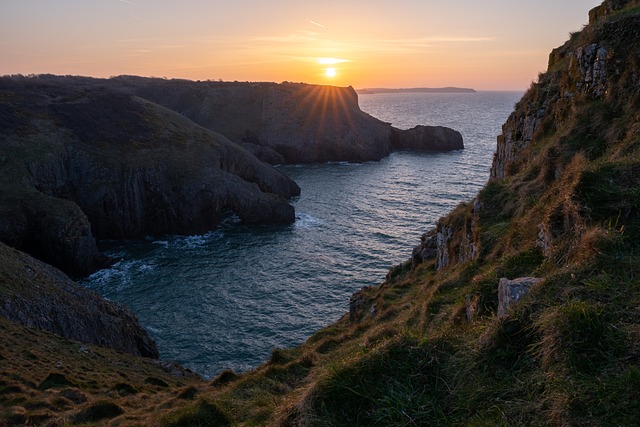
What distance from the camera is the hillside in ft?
22.9

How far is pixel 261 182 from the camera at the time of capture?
79812mm

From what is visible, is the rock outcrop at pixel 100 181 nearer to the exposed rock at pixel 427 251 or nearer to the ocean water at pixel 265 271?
the ocean water at pixel 265 271

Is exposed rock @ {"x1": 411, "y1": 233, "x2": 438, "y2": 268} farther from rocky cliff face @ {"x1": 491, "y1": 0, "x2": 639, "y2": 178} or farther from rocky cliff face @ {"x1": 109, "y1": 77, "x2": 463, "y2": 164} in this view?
rocky cliff face @ {"x1": 109, "y1": 77, "x2": 463, "y2": 164}

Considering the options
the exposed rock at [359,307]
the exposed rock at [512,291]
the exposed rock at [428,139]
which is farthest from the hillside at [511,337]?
the exposed rock at [428,139]

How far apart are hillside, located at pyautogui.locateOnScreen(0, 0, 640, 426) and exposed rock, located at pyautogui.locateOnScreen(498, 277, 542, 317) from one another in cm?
4

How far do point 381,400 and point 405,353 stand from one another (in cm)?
121

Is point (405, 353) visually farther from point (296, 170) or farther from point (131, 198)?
point (296, 170)

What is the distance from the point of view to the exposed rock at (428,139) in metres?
126

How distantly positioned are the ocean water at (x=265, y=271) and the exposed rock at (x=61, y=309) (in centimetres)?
364

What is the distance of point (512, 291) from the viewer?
9.23 metres

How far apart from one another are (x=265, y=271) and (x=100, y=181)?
31177 millimetres

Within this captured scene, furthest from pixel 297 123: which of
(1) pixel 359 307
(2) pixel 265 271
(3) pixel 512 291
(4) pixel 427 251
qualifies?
(3) pixel 512 291

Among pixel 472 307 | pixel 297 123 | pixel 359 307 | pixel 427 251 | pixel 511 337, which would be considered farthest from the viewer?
pixel 297 123

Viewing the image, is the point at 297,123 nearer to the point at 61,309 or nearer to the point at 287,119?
the point at 287,119
